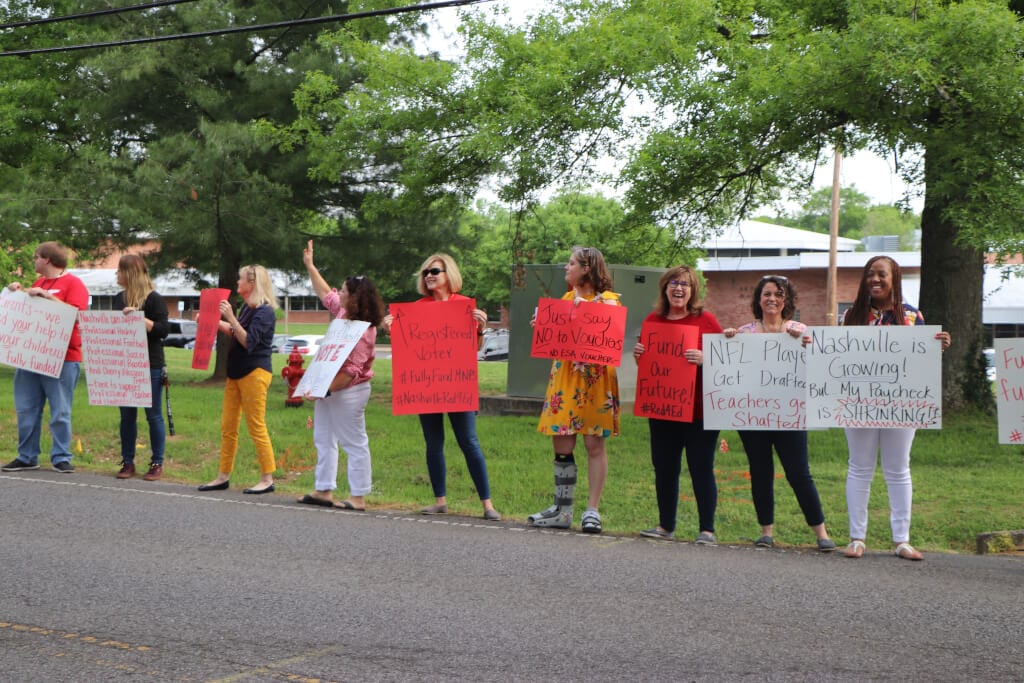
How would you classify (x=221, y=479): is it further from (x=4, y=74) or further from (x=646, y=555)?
(x=4, y=74)

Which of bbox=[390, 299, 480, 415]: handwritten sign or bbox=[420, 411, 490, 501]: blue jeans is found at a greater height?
bbox=[390, 299, 480, 415]: handwritten sign

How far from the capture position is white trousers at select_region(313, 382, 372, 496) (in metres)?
8.95

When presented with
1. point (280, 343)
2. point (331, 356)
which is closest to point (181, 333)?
point (280, 343)

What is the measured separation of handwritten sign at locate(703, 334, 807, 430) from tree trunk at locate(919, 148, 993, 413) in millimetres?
9889

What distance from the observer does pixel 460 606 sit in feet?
19.1

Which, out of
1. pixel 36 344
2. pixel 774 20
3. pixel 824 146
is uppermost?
pixel 774 20

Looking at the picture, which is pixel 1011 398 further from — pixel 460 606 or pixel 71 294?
pixel 71 294

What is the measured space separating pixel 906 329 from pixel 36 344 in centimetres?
752

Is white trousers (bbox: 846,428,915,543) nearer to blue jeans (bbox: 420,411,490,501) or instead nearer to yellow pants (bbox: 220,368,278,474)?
blue jeans (bbox: 420,411,490,501)

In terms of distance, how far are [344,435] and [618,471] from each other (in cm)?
415

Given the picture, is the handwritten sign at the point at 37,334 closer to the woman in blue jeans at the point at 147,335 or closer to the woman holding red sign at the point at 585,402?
the woman in blue jeans at the point at 147,335

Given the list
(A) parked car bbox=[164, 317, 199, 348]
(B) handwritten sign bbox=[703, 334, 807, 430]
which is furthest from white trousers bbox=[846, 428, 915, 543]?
(A) parked car bbox=[164, 317, 199, 348]

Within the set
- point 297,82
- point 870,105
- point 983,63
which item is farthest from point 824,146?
point 297,82

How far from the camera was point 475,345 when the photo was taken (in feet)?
28.3
